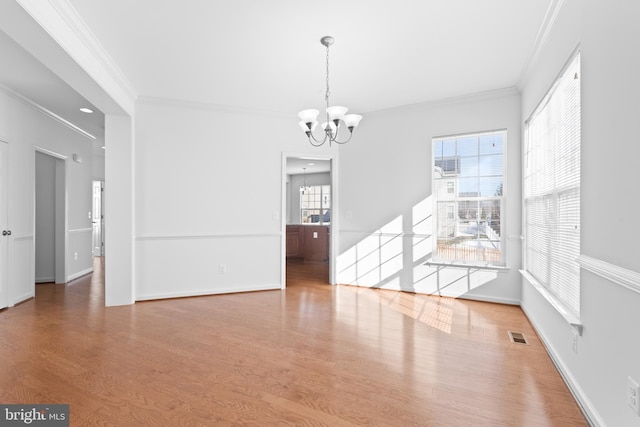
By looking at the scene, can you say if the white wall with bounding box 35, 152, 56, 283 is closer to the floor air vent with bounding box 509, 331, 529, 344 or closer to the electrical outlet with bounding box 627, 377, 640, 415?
the floor air vent with bounding box 509, 331, 529, 344

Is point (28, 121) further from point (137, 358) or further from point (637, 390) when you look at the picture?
point (637, 390)

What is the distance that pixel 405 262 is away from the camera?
4809 millimetres

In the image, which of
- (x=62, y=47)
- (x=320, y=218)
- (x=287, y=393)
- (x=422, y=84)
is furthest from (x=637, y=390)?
(x=320, y=218)

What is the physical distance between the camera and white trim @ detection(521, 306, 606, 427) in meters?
1.78

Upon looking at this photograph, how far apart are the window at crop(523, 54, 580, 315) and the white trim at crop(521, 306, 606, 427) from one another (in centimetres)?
41

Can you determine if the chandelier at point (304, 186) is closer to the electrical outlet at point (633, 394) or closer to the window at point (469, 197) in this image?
the window at point (469, 197)

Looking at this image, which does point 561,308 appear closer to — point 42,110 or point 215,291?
point 215,291

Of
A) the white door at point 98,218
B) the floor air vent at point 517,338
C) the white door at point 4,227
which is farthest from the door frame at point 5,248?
the floor air vent at point 517,338

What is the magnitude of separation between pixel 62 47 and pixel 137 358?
7.91 feet

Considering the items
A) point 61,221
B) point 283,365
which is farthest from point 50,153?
point 283,365

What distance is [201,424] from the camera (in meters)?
1.80

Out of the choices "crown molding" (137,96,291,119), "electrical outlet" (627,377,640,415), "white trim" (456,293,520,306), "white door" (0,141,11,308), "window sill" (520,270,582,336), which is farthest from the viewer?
"crown molding" (137,96,291,119)

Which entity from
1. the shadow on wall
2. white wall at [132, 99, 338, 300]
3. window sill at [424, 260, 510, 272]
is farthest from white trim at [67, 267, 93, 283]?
window sill at [424, 260, 510, 272]

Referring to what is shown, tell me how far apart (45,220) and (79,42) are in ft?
13.5
